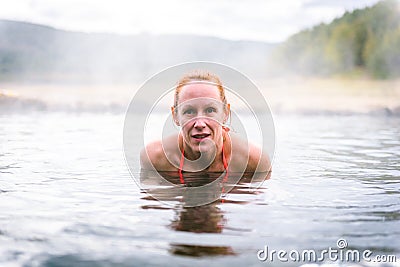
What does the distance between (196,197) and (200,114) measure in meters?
0.76

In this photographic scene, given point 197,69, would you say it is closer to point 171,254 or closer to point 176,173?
point 176,173

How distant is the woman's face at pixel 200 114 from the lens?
4.65 metres

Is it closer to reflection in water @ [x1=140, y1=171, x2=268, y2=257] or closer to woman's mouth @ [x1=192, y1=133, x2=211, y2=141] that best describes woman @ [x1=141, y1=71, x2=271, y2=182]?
woman's mouth @ [x1=192, y1=133, x2=211, y2=141]

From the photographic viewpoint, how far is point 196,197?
14.4ft

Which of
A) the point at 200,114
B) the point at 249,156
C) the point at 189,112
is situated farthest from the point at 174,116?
the point at 249,156

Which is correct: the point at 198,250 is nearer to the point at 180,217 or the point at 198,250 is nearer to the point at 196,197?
the point at 180,217

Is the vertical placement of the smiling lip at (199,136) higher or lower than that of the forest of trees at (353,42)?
lower

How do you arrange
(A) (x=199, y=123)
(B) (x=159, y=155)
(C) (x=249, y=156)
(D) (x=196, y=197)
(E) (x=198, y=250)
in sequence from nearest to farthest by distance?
(E) (x=198, y=250), (D) (x=196, y=197), (A) (x=199, y=123), (C) (x=249, y=156), (B) (x=159, y=155)

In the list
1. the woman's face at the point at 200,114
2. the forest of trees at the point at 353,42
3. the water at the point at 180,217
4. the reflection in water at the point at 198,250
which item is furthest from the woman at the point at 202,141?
the forest of trees at the point at 353,42

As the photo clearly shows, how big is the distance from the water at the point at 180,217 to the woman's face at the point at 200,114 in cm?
59

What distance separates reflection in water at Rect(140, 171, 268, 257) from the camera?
2.95m

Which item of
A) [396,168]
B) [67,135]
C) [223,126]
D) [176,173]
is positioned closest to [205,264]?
[223,126]

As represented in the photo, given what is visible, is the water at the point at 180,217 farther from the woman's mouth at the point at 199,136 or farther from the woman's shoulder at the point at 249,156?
the woman's mouth at the point at 199,136

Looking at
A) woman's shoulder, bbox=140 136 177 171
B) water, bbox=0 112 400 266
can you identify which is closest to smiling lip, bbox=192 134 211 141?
water, bbox=0 112 400 266
